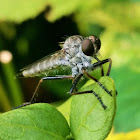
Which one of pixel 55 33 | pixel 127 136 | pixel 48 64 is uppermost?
pixel 55 33

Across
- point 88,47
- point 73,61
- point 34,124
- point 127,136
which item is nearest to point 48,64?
point 73,61

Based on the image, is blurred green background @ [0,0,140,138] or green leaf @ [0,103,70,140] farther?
blurred green background @ [0,0,140,138]

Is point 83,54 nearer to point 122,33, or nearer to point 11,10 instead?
point 122,33

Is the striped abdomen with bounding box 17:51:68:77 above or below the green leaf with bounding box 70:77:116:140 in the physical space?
above

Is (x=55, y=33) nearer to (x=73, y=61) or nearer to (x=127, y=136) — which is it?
(x=73, y=61)

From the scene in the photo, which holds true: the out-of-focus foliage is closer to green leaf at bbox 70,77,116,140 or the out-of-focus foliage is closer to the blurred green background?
the blurred green background

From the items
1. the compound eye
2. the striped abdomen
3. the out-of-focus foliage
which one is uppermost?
the compound eye

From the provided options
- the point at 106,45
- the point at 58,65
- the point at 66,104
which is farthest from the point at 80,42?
the point at 106,45

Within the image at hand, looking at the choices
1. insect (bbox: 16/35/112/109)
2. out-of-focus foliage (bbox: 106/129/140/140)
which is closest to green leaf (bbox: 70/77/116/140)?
insect (bbox: 16/35/112/109)
